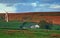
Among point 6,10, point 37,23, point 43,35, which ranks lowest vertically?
point 43,35

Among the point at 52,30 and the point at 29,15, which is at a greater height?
the point at 29,15

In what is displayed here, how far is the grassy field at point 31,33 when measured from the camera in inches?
74.8

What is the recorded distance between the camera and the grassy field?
6.23ft

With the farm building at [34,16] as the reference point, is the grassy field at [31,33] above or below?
below

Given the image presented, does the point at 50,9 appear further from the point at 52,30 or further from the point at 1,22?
the point at 1,22

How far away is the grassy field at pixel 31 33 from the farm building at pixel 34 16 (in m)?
0.12

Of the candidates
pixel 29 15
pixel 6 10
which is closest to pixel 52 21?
pixel 29 15

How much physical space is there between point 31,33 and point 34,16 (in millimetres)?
193

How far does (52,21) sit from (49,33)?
0.14m

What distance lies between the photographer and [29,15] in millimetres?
1973

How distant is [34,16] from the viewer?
1968mm

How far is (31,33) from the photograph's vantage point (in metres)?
1.93

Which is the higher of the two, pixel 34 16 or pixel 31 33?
pixel 34 16

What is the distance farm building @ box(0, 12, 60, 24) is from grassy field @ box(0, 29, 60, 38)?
0.12m
